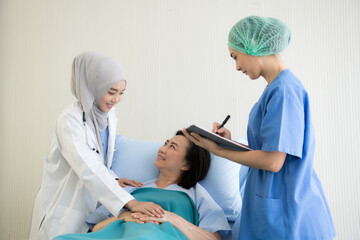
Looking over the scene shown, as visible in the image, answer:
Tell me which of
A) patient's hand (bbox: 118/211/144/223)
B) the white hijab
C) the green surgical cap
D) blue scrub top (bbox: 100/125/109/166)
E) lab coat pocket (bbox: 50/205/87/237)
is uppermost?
the green surgical cap

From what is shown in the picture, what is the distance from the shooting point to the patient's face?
201 centimetres

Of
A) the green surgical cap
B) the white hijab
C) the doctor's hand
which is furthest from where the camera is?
the white hijab

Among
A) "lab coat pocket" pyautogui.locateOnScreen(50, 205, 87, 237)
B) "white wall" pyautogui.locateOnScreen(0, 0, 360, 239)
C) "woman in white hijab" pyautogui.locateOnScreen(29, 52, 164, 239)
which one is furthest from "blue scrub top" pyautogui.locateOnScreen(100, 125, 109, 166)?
"white wall" pyautogui.locateOnScreen(0, 0, 360, 239)

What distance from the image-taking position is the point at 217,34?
265 centimetres

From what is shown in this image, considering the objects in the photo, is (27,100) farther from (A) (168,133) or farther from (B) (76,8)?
(A) (168,133)

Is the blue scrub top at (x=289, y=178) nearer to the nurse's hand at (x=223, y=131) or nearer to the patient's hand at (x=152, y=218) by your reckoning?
the nurse's hand at (x=223, y=131)

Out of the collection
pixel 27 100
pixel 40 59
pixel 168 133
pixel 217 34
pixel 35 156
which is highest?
pixel 217 34

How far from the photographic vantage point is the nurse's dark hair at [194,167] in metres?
2.01

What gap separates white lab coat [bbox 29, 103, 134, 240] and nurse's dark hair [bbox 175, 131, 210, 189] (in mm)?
445

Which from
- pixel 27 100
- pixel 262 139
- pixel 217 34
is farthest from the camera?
pixel 27 100

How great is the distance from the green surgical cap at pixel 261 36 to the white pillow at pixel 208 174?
79cm

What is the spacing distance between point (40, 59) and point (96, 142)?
50.0 inches

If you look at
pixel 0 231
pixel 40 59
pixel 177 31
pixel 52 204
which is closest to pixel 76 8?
pixel 40 59

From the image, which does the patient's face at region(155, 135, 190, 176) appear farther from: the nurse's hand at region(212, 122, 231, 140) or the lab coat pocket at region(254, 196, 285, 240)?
the lab coat pocket at region(254, 196, 285, 240)
